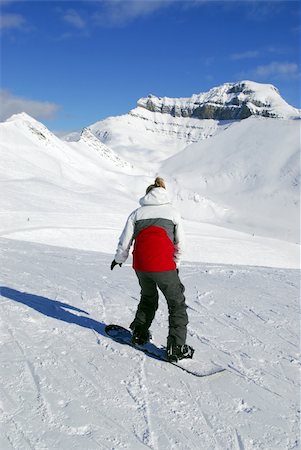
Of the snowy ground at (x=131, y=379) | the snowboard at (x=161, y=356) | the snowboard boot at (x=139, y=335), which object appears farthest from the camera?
the snowboard boot at (x=139, y=335)

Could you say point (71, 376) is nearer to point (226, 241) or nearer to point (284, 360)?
point (284, 360)

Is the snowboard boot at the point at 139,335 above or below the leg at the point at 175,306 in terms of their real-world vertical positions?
below

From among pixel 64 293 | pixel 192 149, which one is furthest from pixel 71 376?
pixel 192 149

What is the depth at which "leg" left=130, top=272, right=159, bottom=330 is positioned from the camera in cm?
461

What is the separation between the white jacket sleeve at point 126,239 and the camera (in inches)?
180

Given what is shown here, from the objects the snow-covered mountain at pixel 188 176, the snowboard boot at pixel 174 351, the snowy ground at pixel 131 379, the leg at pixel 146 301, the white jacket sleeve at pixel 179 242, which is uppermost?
the snow-covered mountain at pixel 188 176

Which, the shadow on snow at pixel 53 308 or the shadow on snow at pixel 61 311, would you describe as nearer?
the shadow on snow at pixel 61 311

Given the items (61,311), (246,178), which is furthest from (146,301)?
(246,178)

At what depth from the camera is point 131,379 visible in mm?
4133

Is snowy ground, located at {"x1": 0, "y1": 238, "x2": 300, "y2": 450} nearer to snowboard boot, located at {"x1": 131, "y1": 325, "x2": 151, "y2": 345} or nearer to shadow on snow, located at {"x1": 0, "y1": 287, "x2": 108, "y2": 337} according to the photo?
shadow on snow, located at {"x1": 0, "y1": 287, "x2": 108, "y2": 337}

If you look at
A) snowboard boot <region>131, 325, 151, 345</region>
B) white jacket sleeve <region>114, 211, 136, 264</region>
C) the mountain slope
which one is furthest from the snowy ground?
the mountain slope

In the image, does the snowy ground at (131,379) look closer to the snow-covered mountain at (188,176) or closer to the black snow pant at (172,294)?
the black snow pant at (172,294)

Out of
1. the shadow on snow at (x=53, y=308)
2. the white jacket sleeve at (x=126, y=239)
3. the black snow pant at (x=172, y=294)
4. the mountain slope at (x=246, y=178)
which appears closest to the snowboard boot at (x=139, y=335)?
the black snow pant at (x=172, y=294)

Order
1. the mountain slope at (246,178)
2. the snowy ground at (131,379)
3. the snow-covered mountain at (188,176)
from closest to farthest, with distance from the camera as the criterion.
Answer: the snowy ground at (131,379)
the snow-covered mountain at (188,176)
the mountain slope at (246,178)
